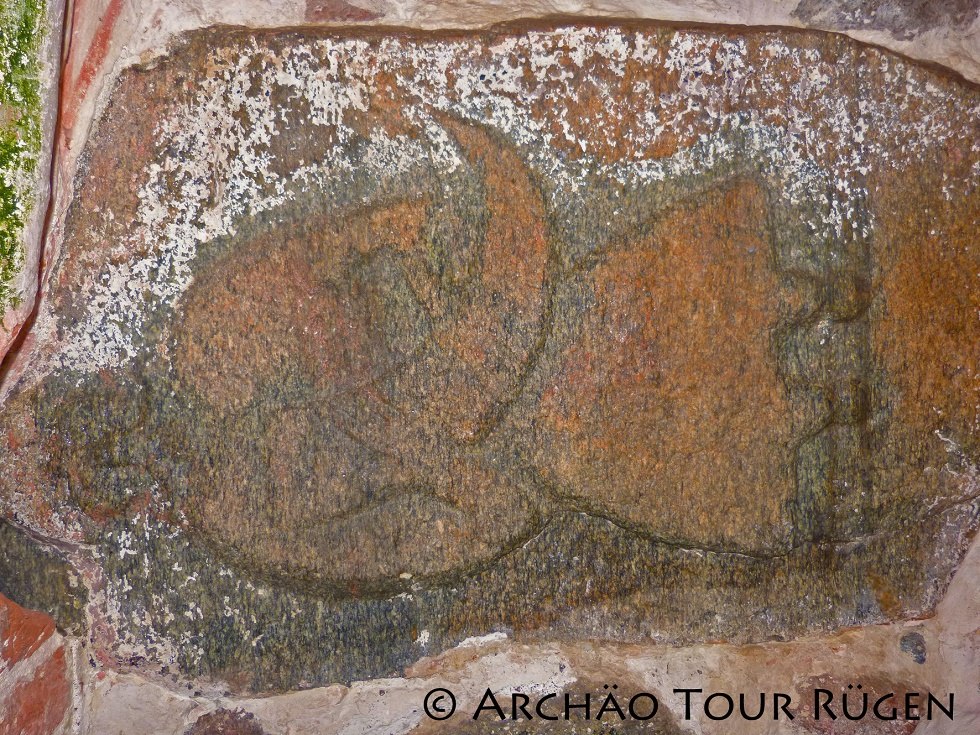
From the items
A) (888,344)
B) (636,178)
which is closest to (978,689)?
(888,344)

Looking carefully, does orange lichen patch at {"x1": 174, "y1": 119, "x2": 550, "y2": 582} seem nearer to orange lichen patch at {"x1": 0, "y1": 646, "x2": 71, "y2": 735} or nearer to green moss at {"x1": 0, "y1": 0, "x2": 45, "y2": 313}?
green moss at {"x1": 0, "y1": 0, "x2": 45, "y2": 313}

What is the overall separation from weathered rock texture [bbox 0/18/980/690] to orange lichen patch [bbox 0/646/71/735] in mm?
117

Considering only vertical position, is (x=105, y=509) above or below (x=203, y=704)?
above

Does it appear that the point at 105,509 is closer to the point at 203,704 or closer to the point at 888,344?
the point at 203,704

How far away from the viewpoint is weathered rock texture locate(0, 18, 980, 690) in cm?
147

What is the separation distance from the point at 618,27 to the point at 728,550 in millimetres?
1062

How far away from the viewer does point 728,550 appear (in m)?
1.62

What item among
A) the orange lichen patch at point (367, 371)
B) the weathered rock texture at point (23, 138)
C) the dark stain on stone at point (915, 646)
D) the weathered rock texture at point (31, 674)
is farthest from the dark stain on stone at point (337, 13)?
the dark stain on stone at point (915, 646)

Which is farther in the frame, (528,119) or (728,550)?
(728,550)
